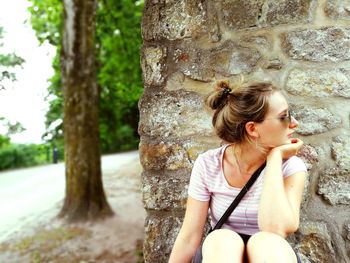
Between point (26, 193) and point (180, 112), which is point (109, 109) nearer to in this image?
point (26, 193)

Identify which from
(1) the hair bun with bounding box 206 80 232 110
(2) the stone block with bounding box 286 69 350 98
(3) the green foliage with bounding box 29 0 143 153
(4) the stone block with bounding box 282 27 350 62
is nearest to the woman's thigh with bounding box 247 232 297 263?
(1) the hair bun with bounding box 206 80 232 110

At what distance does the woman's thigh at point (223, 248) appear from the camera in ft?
5.36

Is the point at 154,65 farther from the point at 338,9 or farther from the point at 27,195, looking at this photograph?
the point at 27,195

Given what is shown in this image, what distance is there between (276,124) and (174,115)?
677 millimetres

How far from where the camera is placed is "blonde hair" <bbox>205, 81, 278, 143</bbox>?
1.81m

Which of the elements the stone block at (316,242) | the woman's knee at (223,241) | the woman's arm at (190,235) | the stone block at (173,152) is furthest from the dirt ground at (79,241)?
the woman's knee at (223,241)

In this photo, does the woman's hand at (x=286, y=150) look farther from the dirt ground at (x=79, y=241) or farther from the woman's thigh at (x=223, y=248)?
the dirt ground at (x=79, y=241)

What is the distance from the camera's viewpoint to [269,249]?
159cm

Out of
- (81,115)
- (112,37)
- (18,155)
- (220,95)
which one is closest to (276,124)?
(220,95)

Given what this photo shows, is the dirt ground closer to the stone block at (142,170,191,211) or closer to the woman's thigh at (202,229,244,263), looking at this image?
the stone block at (142,170,191,211)

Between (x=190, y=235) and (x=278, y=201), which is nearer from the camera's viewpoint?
(x=278, y=201)

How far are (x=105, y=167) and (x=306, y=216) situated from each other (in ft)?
34.0

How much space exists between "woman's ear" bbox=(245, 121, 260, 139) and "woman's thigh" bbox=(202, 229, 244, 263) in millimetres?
417

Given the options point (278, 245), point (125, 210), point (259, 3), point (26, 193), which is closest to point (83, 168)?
point (125, 210)
